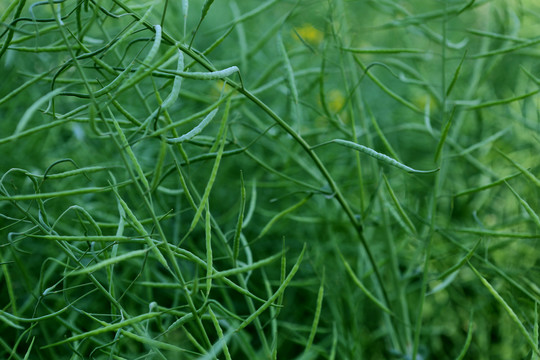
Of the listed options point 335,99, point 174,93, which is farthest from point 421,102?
point 174,93

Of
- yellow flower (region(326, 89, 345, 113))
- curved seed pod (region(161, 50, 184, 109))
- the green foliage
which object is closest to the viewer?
curved seed pod (region(161, 50, 184, 109))

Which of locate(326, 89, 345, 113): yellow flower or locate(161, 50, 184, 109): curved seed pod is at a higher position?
locate(161, 50, 184, 109): curved seed pod

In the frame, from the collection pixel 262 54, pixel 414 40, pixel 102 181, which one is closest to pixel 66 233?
pixel 102 181

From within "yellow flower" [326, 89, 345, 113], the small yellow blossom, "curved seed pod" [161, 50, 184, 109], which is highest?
"curved seed pod" [161, 50, 184, 109]

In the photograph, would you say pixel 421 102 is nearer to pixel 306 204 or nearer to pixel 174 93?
pixel 306 204

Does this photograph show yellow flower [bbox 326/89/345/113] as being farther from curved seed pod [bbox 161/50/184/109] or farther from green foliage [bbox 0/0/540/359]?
curved seed pod [bbox 161/50/184/109]

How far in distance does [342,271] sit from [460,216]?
1.05 ft

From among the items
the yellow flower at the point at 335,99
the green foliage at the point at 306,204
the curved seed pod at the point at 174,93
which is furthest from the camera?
the yellow flower at the point at 335,99

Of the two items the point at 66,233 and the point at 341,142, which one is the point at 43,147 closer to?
the point at 66,233

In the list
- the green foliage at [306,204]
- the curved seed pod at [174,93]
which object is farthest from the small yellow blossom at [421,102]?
the curved seed pod at [174,93]

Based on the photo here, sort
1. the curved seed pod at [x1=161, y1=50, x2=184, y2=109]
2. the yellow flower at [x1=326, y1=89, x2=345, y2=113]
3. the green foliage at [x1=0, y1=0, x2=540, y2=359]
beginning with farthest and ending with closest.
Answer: the yellow flower at [x1=326, y1=89, x2=345, y2=113]
the green foliage at [x1=0, y1=0, x2=540, y2=359]
the curved seed pod at [x1=161, y1=50, x2=184, y2=109]

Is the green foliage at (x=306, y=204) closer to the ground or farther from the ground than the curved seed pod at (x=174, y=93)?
closer to the ground

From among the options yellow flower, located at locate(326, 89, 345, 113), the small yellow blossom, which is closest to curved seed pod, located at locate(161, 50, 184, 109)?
yellow flower, located at locate(326, 89, 345, 113)

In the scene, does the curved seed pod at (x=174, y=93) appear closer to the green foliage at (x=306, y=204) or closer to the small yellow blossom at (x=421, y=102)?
the green foliage at (x=306, y=204)
